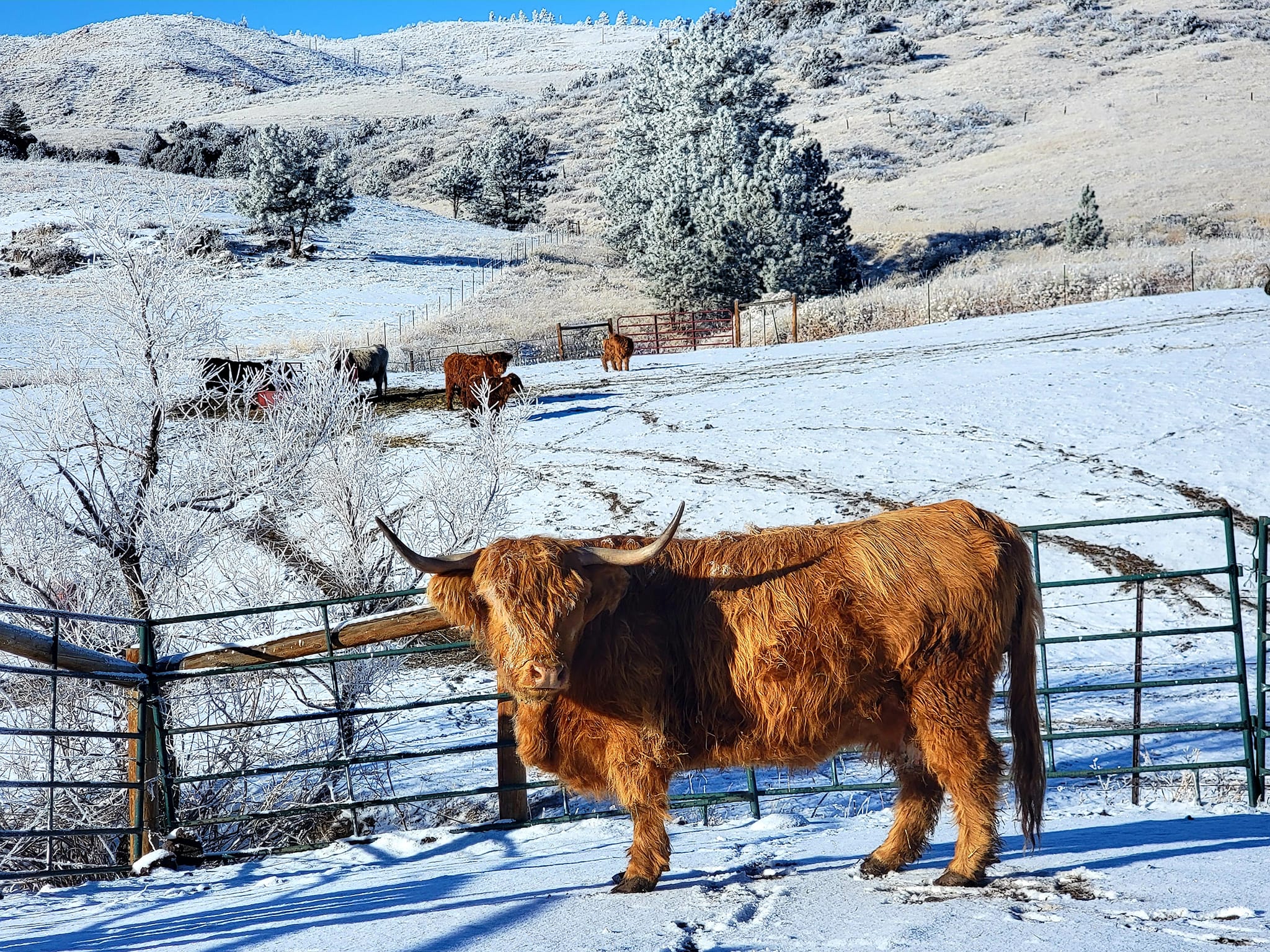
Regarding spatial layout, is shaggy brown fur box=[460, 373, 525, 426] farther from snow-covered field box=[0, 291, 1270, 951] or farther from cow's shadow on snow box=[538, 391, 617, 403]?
cow's shadow on snow box=[538, 391, 617, 403]

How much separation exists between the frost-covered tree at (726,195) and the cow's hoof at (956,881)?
32504mm

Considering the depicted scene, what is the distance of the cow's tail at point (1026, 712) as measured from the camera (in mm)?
4336

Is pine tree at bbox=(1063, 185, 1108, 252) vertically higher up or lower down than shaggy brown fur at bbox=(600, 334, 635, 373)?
higher up

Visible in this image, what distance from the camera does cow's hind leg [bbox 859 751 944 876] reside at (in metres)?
4.43

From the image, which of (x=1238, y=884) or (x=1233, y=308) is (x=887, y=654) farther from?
(x=1233, y=308)

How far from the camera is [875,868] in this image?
4.41 m

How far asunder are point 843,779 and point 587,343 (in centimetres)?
2559

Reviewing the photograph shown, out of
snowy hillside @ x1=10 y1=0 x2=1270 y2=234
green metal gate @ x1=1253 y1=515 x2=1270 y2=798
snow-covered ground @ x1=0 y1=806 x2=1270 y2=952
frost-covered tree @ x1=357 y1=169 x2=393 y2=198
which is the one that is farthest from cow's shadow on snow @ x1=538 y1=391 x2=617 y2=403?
frost-covered tree @ x1=357 y1=169 x2=393 y2=198

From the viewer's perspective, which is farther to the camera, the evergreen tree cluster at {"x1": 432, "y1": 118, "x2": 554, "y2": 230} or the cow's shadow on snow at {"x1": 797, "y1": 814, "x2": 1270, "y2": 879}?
the evergreen tree cluster at {"x1": 432, "y1": 118, "x2": 554, "y2": 230}

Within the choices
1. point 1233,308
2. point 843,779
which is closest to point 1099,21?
point 1233,308

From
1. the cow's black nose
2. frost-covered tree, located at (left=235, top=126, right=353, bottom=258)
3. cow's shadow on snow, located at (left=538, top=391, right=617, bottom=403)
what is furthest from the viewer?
frost-covered tree, located at (left=235, top=126, right=353, bottom=258)

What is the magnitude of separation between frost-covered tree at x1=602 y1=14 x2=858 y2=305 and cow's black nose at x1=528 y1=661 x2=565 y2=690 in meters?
32.8

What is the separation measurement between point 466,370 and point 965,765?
1758 cm

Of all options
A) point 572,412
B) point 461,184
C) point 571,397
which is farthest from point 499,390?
point 461,184
